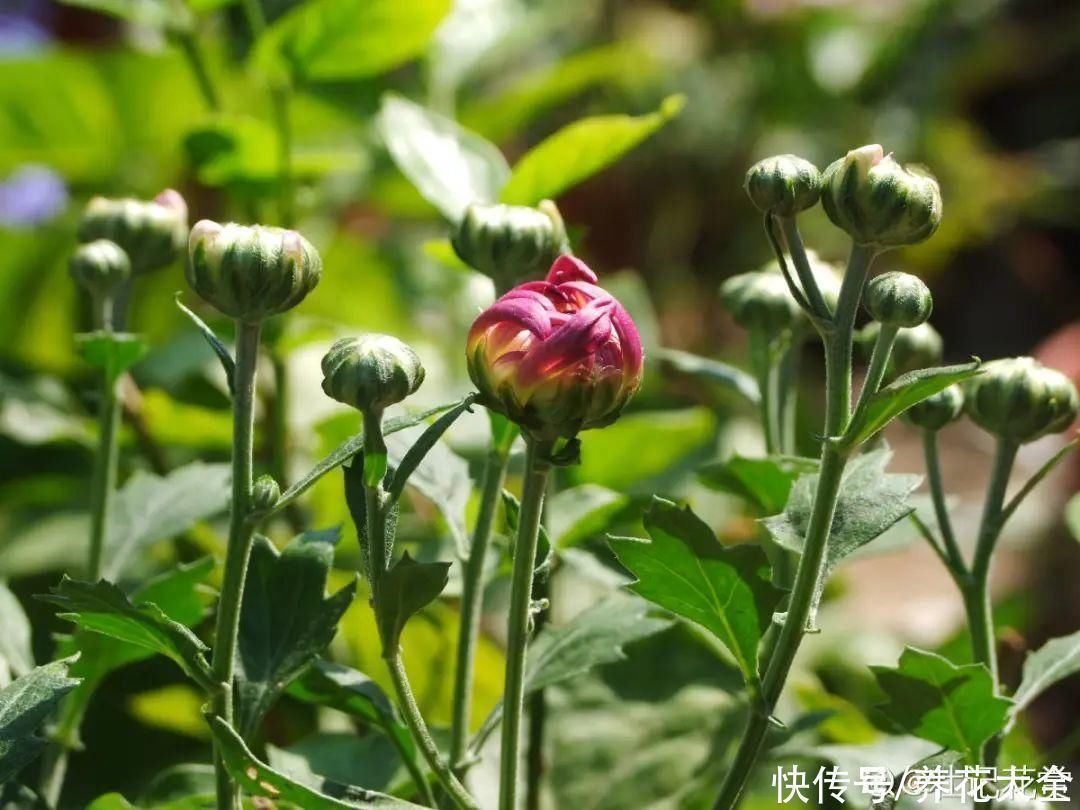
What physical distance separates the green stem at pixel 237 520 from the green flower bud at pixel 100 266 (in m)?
0.13

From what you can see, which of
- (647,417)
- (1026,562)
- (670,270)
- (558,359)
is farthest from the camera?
(670,270)

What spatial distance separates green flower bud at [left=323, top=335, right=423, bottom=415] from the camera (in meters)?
0.29

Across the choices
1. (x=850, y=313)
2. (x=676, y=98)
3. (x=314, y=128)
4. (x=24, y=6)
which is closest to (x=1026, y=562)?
(x=314, y=128)

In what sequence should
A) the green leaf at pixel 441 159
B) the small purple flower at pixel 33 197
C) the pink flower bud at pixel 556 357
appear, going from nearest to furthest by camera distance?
the pink flower bud at pixel 556 357 → the green leaf at pixel 441 159 → the small purple flower at pixel 33 197

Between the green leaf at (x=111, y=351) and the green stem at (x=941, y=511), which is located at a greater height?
the green leaf at (x=111, y=351)

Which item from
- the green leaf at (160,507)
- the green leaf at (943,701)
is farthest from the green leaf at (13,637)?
the green leaf at (943,701)

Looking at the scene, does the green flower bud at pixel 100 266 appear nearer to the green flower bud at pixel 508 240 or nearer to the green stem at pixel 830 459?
the green flower bud at pixel 508 240

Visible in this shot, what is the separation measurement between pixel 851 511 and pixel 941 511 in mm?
62

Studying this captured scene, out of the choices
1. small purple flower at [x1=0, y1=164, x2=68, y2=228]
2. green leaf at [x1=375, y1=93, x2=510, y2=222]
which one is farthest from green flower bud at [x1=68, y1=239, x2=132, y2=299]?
small purple flower at [x1=0, y1=164, x2=68, y2=228]

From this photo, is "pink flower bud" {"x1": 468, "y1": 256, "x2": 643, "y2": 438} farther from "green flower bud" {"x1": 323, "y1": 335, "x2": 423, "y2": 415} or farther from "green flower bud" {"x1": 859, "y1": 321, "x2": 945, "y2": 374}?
"green flower bud" {"x1": 859, "y1": 321, "x2": 945, "y2": 374}

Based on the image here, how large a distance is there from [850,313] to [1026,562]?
1.14 meters

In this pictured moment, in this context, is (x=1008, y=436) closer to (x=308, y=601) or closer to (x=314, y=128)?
(x=308, y=601)

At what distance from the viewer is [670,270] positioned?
1.68 meters

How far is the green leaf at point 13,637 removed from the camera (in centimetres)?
37
